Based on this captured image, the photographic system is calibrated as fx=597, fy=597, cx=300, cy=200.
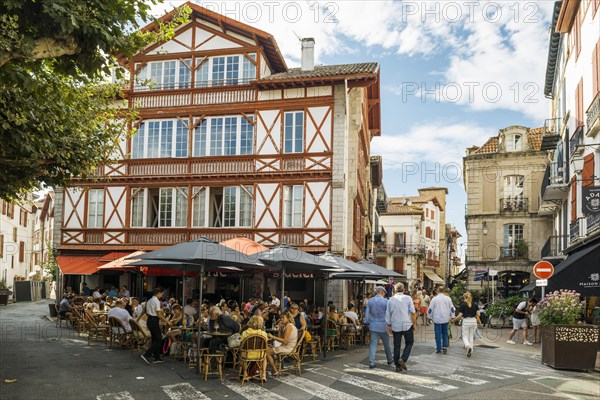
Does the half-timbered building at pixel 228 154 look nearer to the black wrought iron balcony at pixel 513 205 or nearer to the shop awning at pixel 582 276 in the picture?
the shop awning at pixel 582 276

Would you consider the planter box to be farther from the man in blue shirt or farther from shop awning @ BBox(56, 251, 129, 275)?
shop awning @ BBox(56, 251, 129, 275)

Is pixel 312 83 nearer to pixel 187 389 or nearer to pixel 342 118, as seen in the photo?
pixel 342 118

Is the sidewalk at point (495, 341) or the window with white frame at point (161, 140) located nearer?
the sidewalk at point (495, 341)

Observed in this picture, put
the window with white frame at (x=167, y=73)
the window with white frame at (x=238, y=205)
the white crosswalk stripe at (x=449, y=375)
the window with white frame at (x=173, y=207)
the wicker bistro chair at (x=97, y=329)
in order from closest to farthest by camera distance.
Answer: the white crosswalk stripe at (x=449, y=375) → the wicker bistro chair at (x=97, y=329) → the window with white frame at (x=238, y=205) → the window with white frame at (x=173, y=207) → the window with white frame at (x=167, y=73)

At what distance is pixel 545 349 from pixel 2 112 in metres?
11.8

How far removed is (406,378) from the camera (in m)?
10.9

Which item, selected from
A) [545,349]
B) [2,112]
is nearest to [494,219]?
[545,349]

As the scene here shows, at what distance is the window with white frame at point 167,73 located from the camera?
25.4 metres

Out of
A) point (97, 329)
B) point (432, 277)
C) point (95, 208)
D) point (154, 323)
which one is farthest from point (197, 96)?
point (432, 277)

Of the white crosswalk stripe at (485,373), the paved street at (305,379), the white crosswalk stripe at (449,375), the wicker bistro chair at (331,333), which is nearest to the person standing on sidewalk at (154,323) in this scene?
the paved street at (305,379)

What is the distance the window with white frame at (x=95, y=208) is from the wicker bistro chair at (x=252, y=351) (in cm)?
1767

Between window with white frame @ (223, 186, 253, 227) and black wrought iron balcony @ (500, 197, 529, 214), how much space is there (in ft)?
64.1

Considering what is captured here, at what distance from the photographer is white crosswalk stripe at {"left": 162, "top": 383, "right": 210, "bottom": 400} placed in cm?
899

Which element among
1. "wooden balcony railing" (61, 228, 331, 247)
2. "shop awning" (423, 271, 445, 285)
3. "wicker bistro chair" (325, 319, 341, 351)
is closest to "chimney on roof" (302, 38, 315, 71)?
"wooden balcony railing" (61, 228, 331, 247)
